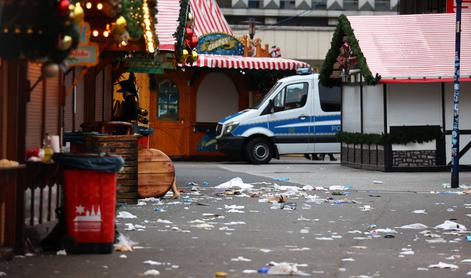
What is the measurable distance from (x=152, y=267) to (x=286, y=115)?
19802 mm

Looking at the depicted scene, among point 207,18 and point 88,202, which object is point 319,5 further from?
point 88,202

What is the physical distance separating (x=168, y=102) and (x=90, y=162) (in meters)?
21.6

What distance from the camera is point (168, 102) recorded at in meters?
30.9

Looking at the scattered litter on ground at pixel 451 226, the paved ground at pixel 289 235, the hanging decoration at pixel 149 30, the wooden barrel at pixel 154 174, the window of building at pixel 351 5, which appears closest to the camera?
the paved ground at pixel 289 235

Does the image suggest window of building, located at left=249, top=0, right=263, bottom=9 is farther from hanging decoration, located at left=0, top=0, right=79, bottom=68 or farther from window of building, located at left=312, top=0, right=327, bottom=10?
hanging decoration, located at left=0, top=0, right=79, bottom=68

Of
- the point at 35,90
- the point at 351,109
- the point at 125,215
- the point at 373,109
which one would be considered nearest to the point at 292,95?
the point at 351,109

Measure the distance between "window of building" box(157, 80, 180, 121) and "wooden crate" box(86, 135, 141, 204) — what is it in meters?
16.2

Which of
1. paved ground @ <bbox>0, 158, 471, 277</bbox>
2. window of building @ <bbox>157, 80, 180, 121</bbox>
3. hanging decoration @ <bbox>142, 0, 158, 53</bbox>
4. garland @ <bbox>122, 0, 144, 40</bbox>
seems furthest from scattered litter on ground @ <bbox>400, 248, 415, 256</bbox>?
window of building @ <bbox>157, 80, 180, 121</bbox>

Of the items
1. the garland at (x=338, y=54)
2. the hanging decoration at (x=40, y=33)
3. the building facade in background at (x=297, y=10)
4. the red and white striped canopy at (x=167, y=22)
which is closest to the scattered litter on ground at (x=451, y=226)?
the hanging decoration at (x=40, y=33)

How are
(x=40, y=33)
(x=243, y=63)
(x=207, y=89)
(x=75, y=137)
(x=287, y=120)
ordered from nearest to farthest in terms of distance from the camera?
(x=40, y=33), (x=75, y=137), (x=287, y=120), (x=243, y=63), (x=207, y=89)

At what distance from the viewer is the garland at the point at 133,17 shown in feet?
36.9

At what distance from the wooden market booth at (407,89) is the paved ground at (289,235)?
4.41 meters

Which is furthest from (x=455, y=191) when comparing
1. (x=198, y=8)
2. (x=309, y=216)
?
(x=198, y=8)

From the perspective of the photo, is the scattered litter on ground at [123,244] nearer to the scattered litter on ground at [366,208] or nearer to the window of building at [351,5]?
the scattered litter on ground at [366,208]
